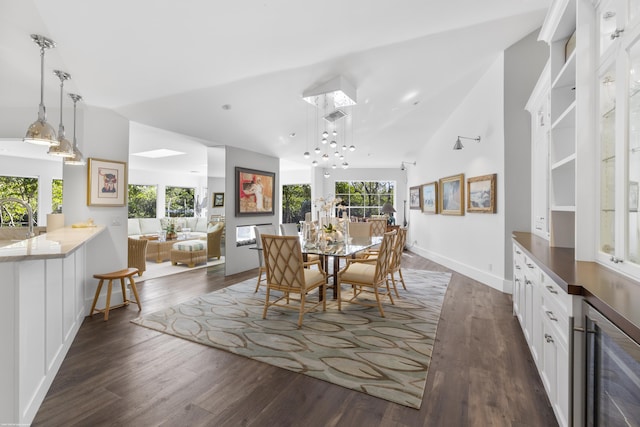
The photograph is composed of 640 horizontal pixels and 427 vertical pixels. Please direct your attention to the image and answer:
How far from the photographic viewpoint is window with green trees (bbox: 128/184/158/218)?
9805 mm

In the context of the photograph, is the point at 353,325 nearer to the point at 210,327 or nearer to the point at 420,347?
the point at 420,347

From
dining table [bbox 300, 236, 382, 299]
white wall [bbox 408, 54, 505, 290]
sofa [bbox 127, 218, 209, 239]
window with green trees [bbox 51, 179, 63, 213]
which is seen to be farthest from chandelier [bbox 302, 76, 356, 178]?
window with green trees [bbox 51, 179, 63, 213]

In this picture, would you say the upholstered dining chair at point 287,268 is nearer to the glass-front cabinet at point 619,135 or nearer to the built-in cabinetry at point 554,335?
the built-in cabinetry at point 554,335

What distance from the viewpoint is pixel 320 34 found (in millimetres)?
2814

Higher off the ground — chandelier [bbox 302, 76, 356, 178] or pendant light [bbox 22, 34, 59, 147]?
chandelier [bbox 302, 76, 356, 178]

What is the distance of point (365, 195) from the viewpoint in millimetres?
10039

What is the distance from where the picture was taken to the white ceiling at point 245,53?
228 cm

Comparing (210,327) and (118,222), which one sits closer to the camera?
(210,327)

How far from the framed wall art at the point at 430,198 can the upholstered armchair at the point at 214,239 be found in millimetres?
4921

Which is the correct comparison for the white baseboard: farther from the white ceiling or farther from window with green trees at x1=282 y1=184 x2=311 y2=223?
window with green trees at x1=282 y1=184 x2=311 y2=223

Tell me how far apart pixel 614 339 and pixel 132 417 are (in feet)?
7.95

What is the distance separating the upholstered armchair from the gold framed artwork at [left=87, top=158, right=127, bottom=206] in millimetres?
2699

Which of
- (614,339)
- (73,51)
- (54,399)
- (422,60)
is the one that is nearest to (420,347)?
(614,339)

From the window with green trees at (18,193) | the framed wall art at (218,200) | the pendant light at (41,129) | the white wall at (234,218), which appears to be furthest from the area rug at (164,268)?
the window with green trees at (18,193)
